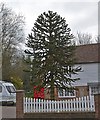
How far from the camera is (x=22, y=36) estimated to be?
47.9m

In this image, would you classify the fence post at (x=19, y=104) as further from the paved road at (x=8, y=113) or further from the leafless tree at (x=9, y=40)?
the leafless tree at (x=9, y=40)

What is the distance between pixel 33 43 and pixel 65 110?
484cm

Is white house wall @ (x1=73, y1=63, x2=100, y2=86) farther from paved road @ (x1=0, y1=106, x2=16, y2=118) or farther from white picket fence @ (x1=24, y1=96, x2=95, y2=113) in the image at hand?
white picket fence @ (x1=24, y1=96, x2=95, y2=113)

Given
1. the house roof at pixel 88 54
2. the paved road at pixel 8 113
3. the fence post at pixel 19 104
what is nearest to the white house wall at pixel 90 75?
the house roof at pixel 88 54

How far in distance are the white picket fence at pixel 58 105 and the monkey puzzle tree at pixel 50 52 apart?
1998mm

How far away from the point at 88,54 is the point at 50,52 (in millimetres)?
17287

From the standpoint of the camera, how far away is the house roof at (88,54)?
3372 centimetres

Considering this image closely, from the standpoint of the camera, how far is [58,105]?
1667cm

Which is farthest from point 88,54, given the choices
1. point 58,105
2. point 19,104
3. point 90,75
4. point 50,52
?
point 19,104

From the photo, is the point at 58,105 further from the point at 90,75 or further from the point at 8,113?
the point at 90,75

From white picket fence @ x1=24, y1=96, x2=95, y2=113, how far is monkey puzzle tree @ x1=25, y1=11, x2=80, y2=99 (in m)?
2.00

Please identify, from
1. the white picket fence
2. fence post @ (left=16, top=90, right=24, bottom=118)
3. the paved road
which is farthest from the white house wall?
fence post @ (left=16, top=90, right=24, bottom=118)

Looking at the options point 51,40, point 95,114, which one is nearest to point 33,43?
point 51,40

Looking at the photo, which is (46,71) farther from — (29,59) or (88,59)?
(88,59)
